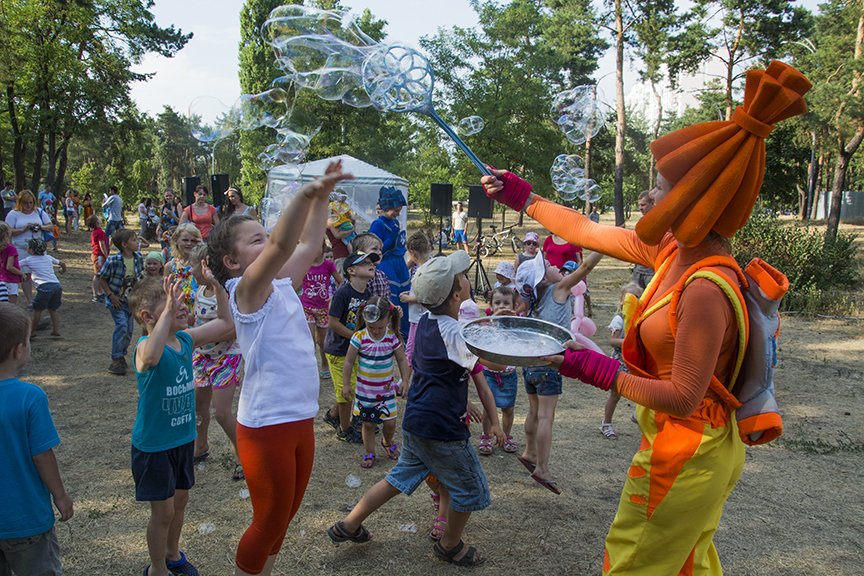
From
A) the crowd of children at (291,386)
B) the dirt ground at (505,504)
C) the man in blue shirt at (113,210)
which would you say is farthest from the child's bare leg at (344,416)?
the man in blue shirt at (113,210)

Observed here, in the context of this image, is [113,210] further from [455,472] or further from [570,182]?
[455,472]

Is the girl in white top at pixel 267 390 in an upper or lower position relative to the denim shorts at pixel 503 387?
upper

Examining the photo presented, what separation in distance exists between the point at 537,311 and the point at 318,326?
9.53ft

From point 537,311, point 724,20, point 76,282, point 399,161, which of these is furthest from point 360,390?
point 724,20

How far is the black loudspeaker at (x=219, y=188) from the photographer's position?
464 inches

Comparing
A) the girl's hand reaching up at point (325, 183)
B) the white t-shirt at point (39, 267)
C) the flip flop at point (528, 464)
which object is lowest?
the flip flop at point (528, 464)

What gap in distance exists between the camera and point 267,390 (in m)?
2.35

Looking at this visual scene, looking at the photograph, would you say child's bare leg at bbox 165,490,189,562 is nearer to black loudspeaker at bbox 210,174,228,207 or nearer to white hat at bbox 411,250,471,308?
white hat at bbox 411,250,471,308

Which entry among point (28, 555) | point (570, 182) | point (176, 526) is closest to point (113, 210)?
point (570, 182)

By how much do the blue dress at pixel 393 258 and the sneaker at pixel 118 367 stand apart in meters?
3.20

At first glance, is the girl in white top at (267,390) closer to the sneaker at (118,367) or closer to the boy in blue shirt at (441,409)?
the boy in blue shirt at (441,409)

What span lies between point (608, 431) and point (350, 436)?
2.39 metres

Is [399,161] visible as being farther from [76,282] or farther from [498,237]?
[76,282]

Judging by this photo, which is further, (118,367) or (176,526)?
(118,367)
